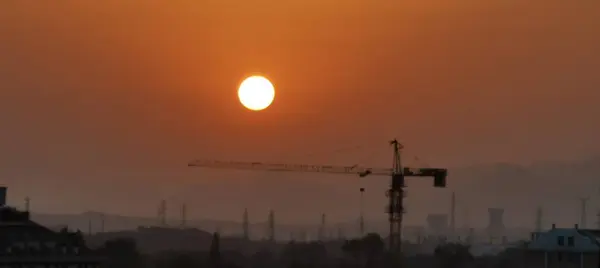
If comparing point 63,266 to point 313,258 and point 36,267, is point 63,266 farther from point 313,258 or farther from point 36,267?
point 313,258

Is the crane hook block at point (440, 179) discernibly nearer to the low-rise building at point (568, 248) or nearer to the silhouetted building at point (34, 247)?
the low-rise building at point (568, 248)

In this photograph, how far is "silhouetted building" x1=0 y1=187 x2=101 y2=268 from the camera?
82062 millimetres

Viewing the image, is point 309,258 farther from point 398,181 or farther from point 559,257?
point 559,257

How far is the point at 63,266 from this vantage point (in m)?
83.7

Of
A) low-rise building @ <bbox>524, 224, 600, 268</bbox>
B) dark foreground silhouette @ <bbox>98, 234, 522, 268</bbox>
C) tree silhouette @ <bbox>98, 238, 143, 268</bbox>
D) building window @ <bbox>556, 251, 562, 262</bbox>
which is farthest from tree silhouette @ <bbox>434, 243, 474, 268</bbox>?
tree silhouette @ <bbox>98, 238, 143, 268</bbox>

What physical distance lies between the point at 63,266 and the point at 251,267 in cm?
6860

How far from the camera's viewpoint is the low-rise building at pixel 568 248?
391 feet

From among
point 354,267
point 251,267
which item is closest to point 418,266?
point 354,267

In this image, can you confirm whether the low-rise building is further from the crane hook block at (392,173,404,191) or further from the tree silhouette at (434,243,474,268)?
the crane hook block at (392,173,404,191)

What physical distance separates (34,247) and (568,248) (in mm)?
52824

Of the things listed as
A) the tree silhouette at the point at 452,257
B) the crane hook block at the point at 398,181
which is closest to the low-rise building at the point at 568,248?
the tree silhouette at the point at 452,257

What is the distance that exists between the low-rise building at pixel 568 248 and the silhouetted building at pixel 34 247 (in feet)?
157

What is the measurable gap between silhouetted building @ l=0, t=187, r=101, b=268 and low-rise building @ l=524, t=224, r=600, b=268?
157 ft

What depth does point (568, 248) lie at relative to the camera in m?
121
